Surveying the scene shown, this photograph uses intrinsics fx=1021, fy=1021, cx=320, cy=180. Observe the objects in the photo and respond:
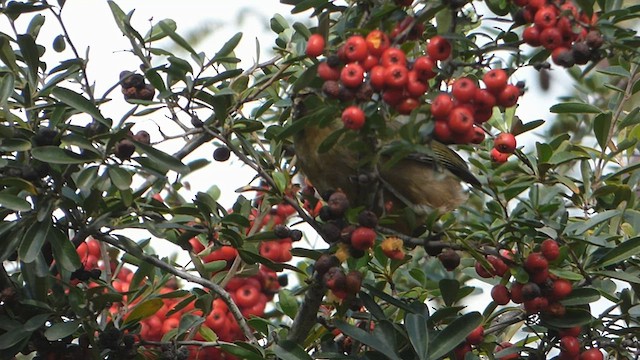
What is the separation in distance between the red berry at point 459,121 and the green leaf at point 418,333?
0.67 metres

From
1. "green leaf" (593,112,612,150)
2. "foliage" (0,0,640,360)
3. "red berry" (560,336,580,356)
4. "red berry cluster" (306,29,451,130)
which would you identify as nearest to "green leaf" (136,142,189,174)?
"foliage" (0,0,640,360)

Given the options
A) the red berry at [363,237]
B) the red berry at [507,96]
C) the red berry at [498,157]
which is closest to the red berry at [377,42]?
the red berry at [507,96]

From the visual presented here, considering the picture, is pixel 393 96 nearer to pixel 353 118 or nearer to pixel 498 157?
pixel 353 118

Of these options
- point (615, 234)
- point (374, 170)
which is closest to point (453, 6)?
point (374, 170)

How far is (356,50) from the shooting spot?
97.4 inches

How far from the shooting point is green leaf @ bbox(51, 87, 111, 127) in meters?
2.87

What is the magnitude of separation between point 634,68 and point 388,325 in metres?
1.42

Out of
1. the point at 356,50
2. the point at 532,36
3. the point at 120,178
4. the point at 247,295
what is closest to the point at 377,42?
the point at 356,50

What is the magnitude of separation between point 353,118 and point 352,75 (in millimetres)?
106

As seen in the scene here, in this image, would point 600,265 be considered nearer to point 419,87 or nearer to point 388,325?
point 388,325

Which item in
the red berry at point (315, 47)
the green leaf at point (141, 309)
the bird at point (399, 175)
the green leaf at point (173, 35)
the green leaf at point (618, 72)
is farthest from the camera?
the green leaf at point (618, 72)

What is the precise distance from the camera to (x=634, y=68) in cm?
364

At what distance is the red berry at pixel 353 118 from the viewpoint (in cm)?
242

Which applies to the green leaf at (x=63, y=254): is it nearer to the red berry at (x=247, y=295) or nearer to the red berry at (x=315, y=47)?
the red berry at (x=315, y=47)
